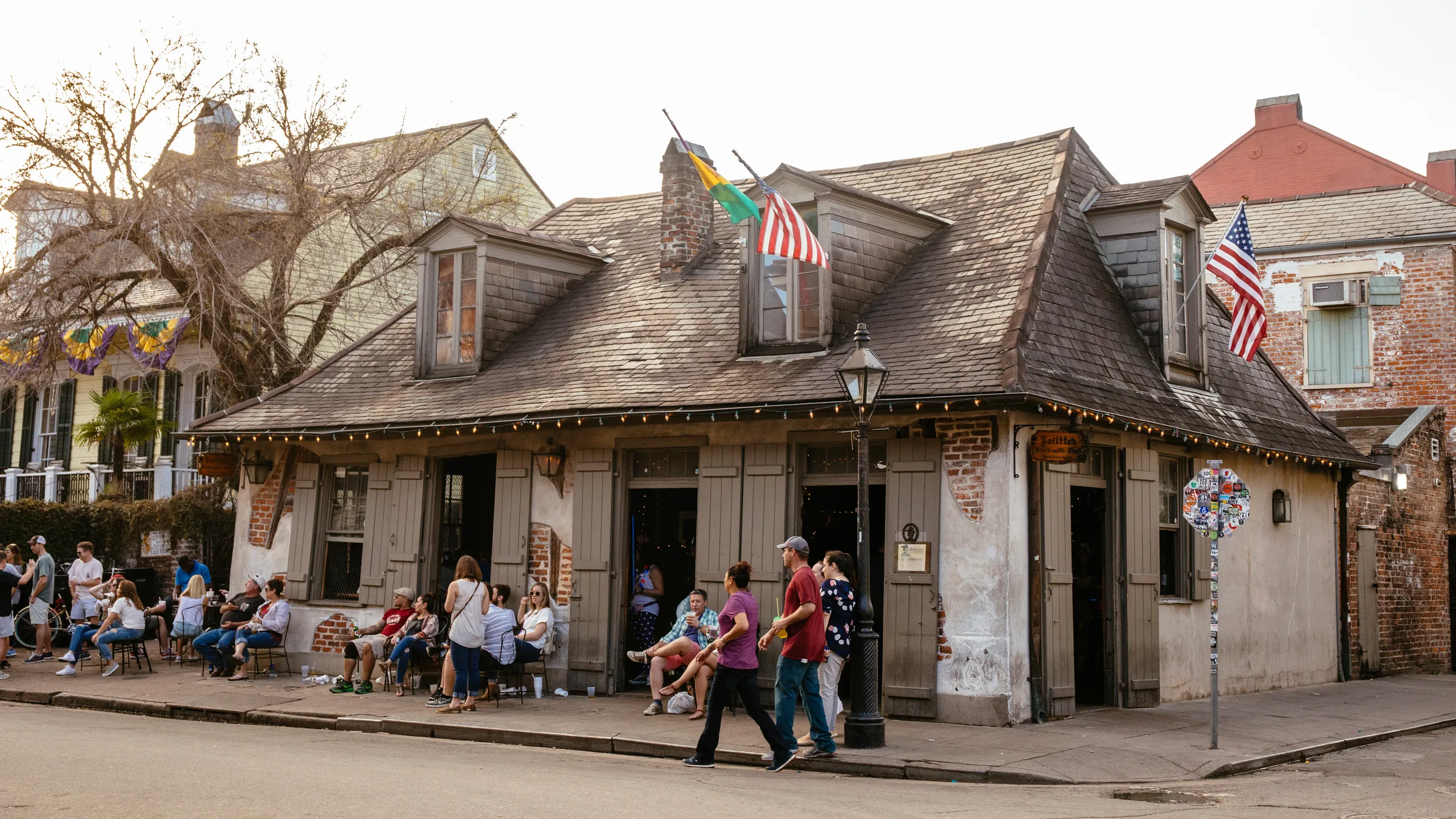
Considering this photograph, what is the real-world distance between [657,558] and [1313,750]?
7.86 meters

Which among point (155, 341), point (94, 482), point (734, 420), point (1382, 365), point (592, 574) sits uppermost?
point (1382, 365)

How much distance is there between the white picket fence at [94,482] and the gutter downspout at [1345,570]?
1796 cm

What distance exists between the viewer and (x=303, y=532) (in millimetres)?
16828

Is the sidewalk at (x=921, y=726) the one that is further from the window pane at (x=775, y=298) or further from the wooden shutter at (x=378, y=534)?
Result: the window pane at (x=775, y=298)

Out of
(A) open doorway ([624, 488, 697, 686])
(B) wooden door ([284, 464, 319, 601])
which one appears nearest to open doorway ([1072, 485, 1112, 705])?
(A) open doorway ([624, 488, 697, 686])

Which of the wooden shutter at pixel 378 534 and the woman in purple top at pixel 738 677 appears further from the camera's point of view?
the wooden shutter at pixel 378 534

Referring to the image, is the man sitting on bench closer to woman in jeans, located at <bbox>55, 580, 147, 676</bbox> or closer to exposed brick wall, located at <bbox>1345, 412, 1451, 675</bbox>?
woman in jeans, located at <bbox>55, 580, 147, 676</bbox>

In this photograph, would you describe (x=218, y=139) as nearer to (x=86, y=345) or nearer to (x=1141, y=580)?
(x=86, y=345)

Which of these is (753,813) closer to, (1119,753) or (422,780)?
(422,780)

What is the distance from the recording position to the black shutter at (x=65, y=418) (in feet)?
93.6

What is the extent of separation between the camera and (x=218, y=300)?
66.5ft

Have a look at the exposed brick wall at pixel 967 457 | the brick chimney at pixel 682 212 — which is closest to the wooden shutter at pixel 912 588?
the exposed brick wall at pixel 967 457

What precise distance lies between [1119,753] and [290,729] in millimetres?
7469

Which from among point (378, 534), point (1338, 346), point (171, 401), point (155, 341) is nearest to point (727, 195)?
point (378, 534)
